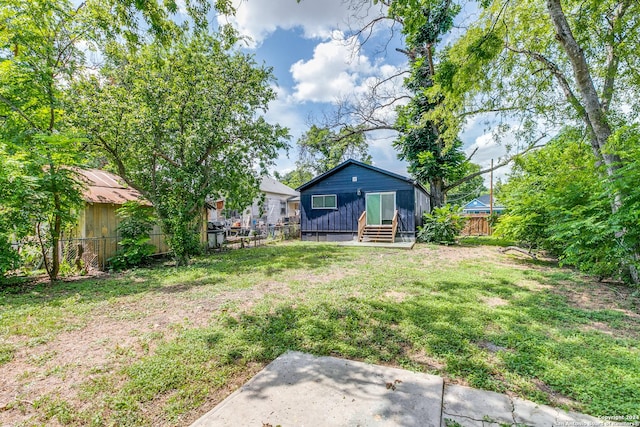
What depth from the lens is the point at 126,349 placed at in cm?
329

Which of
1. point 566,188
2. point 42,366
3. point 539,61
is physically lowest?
point 42,366

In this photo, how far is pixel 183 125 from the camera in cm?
908

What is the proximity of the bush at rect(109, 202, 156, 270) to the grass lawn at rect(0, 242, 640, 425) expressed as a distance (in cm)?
209

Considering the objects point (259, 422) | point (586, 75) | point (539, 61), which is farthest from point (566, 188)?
point (259, 422)

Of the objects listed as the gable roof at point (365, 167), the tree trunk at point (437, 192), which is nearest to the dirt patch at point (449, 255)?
the gable roof at point (365, 167)

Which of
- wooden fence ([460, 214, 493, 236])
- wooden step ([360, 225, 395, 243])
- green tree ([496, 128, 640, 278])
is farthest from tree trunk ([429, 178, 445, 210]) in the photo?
wooden fence ([460, 214, 493, 236])

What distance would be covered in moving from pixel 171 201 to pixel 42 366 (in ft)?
21.6

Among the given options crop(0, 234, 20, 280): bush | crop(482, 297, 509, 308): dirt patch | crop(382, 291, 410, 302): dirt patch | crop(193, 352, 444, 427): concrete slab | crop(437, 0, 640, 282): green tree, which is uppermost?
crop(437, 0, 640, 282): green tree

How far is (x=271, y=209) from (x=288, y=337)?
19.8 meters

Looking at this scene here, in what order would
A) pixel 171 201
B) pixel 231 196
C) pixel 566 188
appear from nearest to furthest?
pixel 566 188 → pixel 171 201 → pixel 231 196

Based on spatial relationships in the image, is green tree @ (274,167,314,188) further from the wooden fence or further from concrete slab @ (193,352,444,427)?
concrete slab @ (193,352,444,427)

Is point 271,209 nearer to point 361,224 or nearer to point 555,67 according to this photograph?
point 361,224

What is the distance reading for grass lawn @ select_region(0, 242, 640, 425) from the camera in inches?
95.3

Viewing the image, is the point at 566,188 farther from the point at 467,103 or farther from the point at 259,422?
the point at 259,422
